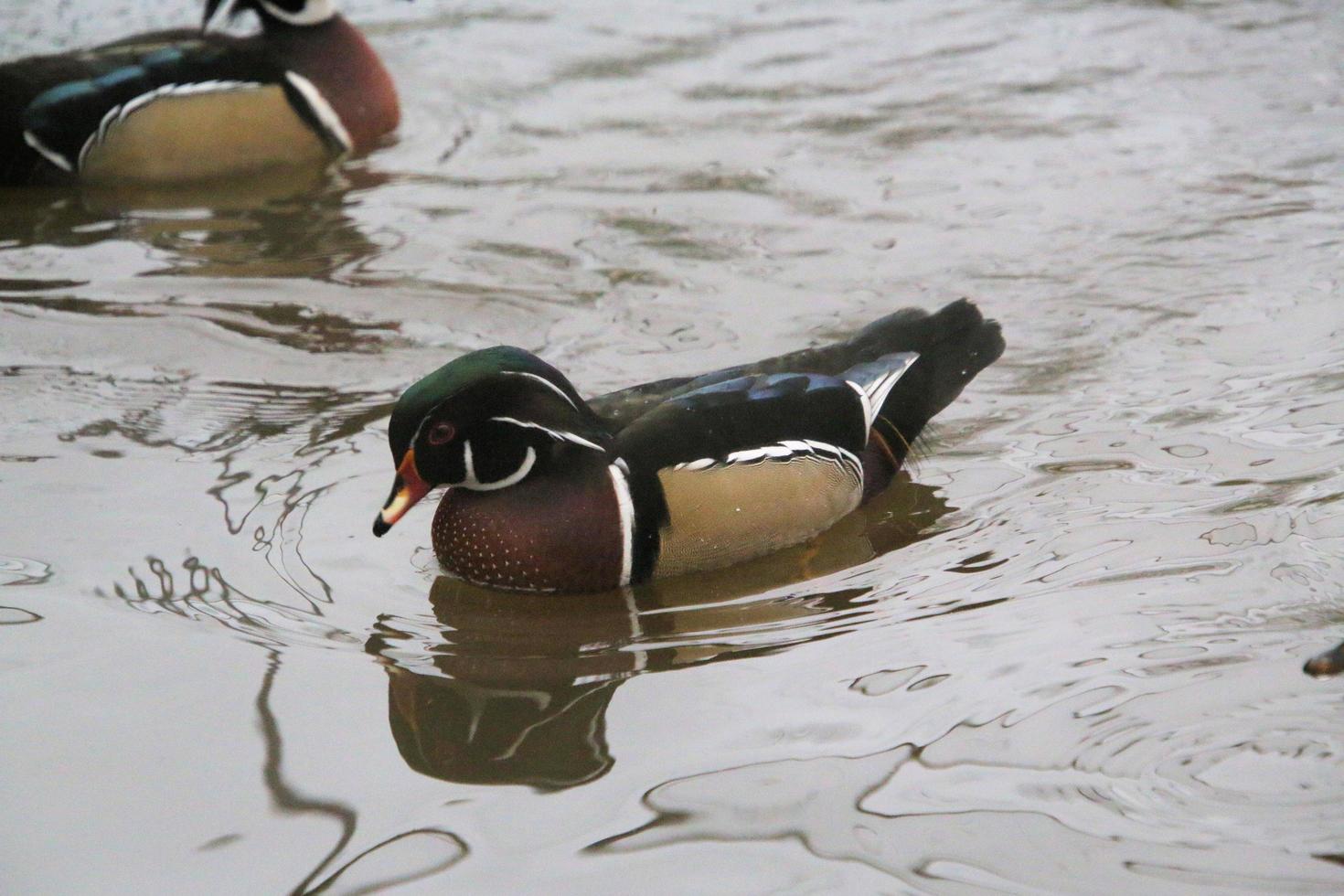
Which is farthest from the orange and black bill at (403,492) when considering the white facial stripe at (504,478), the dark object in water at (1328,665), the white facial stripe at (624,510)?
the dark object in water at (1328,665)

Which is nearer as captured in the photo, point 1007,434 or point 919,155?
point 1007,434

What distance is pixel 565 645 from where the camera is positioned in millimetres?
4285

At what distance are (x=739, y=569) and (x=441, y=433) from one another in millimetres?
918

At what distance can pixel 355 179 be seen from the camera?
26.8ft

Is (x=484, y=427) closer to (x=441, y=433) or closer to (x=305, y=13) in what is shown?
(x=441, y=433)

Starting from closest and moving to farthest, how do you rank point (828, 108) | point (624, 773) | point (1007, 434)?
point (624, 773), point (1007, 434), point (828, 108)

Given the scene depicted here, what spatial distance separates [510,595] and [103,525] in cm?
123

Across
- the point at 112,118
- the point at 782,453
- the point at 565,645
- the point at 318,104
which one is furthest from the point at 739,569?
the point at 112,118

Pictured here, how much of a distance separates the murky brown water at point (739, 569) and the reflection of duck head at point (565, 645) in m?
0.02

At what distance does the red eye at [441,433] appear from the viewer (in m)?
4.46

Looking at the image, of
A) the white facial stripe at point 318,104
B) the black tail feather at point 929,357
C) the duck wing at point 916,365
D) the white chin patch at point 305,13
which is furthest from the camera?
the white chin patch at point 305,13

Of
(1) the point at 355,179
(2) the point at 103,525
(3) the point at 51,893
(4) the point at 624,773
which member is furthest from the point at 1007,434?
(1) the point at 355,179

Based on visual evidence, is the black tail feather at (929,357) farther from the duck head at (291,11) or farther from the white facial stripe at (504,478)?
the duck head at (291,11)

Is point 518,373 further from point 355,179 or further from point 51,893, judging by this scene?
point 355,179
